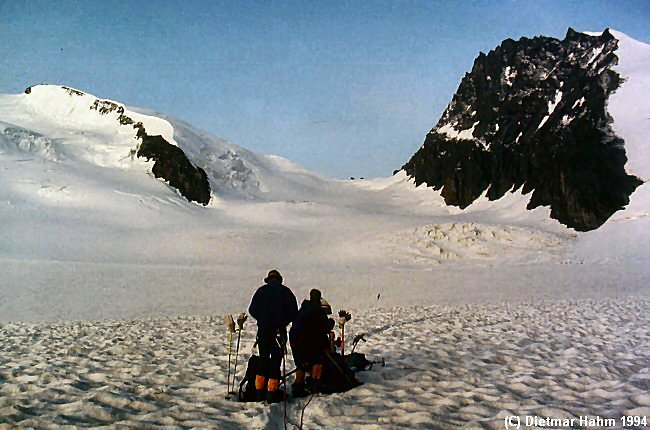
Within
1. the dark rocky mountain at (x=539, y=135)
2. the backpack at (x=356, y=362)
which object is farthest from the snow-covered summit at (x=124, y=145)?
the backpack at (x=356, y=362)

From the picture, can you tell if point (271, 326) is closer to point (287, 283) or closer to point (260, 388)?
point (260, 388)

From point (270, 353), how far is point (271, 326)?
0.39 metres

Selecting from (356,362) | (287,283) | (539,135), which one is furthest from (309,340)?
(539,135)

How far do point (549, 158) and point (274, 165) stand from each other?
5206 cm

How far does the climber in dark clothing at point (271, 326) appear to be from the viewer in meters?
6.80

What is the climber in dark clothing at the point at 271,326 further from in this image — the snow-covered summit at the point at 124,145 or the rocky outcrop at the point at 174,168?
the rocky outcrop at the point at 174,168

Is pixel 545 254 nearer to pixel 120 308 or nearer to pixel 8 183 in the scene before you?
pixel 120 308

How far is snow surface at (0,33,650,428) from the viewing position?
20.9 feet

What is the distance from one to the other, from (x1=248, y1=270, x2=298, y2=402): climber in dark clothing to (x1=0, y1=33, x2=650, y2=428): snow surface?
433 mm

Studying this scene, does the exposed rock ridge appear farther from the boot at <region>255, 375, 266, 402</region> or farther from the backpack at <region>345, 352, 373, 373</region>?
the boot at <region>255, 375, 266, 402</region>

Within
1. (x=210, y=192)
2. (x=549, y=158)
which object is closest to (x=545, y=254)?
(x=549, y=158)

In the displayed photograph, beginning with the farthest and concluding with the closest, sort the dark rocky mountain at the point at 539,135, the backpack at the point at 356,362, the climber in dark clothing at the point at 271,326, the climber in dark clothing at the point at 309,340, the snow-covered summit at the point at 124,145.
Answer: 1. the snow-covered summit at the point at 124,145
2. the dark rocky mountain at the point at 539,135
3. the backpack at the point at 356,362
4. the climber in dark clothing at the point at 309,340
5. the climber in dark clothing at the point at 271,326

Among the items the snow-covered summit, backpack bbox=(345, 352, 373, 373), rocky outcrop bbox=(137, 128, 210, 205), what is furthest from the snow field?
rocky outcrop bbox=(137, 128, 210, 205)

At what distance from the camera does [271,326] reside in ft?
22.7
